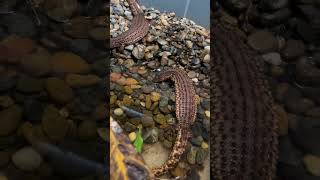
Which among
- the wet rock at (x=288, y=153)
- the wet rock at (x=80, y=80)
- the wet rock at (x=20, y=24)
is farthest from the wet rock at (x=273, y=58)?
the wet rock at (x=20, y=24)

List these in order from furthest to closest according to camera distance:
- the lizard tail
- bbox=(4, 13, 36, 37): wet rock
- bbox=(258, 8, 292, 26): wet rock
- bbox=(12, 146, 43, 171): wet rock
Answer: bbox=(258, 8, 292, 26): wet rock, bbox=(4, 13, 36, 37): wet rock, the lizard tail, bbox=(12, 146, 43, 171): wet rock

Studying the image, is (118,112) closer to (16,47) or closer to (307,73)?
(16,47)

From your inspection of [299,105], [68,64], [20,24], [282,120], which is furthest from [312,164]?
[20,24]

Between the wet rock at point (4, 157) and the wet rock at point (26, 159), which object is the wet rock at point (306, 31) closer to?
the wet rock at point (26, 159)

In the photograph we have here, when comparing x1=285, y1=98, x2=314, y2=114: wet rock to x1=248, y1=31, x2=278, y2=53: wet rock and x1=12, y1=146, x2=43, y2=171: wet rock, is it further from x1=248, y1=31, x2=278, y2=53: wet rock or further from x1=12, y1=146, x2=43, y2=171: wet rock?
x1=12, y1=146, x2=43, y2=171: wet rock

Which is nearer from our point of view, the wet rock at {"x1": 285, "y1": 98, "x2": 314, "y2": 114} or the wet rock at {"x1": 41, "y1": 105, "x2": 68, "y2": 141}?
the wet rock at {"x1": 41, "y1": 105, "x2": 68, "y2": 141}

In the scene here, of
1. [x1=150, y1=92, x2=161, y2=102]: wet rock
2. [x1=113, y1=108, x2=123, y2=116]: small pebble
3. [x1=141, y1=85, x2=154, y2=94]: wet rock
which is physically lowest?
[x1=113, y1=108, x2=123, y2=116]: small pebble

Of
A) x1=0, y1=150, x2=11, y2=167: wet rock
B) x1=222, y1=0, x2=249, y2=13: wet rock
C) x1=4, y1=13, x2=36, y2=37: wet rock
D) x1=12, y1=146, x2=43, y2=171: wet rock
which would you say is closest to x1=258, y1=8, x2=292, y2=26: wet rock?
x1=222, y1=0, x2=249, y2=13: wet rock
